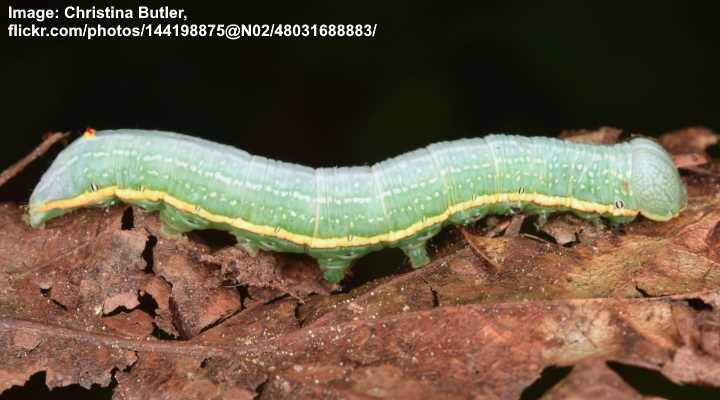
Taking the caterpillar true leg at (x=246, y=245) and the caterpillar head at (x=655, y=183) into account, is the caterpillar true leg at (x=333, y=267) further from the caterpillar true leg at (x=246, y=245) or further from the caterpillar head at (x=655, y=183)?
the caterpillar head at (x=655, y=183)

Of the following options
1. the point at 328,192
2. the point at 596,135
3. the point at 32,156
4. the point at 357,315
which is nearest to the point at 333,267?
the point at 328,192

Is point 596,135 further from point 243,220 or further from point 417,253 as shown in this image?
point 243,220

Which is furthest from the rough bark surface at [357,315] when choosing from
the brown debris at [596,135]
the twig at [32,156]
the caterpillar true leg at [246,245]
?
the brown debris at [596,135]

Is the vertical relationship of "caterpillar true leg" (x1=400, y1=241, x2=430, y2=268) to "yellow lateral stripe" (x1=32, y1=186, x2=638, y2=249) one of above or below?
below

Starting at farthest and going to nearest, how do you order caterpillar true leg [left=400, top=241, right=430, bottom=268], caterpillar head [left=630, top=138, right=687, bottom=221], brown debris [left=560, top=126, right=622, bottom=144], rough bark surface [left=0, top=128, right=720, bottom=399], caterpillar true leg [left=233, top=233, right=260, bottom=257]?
brown debris [left=560, top=126, right=622, bottom=144]
caterpillar head [left=630, top=138, right=687, bottom=221]
caterpillar true leg [left=233, top=233, right=260, bottom=257]
caterpillar true leg [left=400, top=241, right=430, bottom=268]
rough bark surface [left=0, top=128, right=720, bottom=399]

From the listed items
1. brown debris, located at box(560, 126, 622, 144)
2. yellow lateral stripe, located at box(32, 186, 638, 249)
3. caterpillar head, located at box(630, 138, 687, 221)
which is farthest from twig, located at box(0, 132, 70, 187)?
caterpillar head, located at box(630, 138, 687, 221)

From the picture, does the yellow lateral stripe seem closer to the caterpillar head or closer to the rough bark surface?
the rough bark surface
